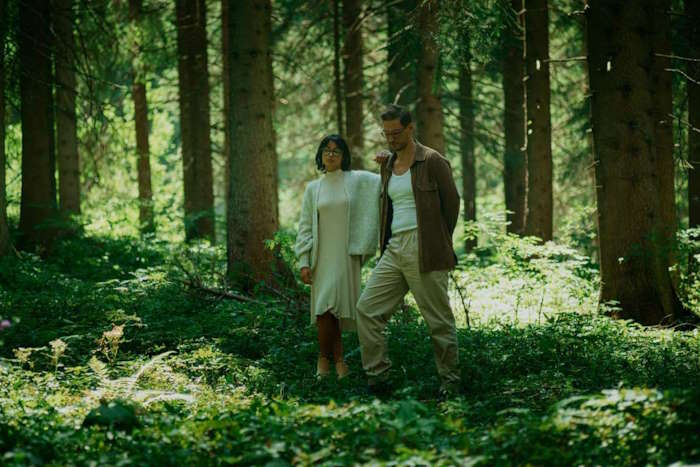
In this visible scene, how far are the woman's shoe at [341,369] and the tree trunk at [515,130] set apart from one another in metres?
10.4

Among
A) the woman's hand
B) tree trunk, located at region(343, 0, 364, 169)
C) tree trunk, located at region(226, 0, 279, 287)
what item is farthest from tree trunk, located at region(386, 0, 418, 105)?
the woman's hand

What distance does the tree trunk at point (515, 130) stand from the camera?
17.3 metres

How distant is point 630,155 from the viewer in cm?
868

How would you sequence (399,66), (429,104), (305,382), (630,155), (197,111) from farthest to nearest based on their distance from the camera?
(197,111), (399,66), (429,104), (630,155), (305,382)

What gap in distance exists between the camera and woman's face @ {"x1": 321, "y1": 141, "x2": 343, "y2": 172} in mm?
7219

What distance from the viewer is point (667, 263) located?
340 inches

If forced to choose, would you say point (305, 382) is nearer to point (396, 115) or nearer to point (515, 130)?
point (396, 115)

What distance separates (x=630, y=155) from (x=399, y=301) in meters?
3.55

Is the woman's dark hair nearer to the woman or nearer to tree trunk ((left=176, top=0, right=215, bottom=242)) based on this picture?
the woman

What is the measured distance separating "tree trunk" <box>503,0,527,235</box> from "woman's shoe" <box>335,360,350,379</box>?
10409 mm

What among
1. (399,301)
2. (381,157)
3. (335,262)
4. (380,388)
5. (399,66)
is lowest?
(380,388)

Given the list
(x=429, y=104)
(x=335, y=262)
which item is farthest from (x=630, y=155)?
(x=429, y=104)

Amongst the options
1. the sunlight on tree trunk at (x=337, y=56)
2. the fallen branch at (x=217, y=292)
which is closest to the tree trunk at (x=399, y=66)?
the sunlight on tree trunk at (x=337, y=56)

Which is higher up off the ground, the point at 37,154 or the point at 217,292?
the point at 37,154
